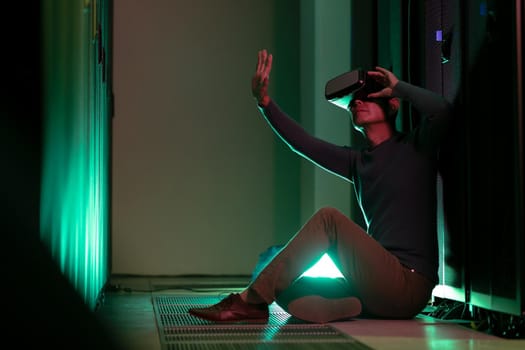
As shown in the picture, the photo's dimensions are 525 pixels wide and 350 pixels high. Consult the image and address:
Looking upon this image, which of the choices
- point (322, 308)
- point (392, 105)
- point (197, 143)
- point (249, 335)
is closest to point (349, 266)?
point (322, 308)

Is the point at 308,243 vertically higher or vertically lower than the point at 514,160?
lower

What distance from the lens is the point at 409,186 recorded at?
2.84m

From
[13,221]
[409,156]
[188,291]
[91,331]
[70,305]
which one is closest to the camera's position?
[91,331]

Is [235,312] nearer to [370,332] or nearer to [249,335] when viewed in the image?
[249,335]

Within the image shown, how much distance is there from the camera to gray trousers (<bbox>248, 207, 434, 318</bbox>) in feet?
8.68

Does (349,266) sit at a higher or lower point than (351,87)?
lower

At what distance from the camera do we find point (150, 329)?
2.47 metres

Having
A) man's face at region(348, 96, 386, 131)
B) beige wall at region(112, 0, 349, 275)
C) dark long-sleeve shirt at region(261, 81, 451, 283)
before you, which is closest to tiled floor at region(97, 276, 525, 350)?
dark long-sleeve shirt at region(261, 81, 451, 283)

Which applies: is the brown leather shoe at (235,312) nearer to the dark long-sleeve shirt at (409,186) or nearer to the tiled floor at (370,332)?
the tiled floor at (370,332)

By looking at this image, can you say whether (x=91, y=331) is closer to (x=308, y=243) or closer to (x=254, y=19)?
(x=308, y=243)

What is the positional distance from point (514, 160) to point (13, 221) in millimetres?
1598

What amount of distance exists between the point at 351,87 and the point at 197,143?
286 cm

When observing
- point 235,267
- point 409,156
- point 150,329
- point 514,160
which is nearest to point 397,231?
point 409,156

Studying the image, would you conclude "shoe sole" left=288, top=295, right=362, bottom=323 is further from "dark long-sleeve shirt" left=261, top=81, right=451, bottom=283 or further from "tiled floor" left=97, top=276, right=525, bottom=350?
"dark long-sleeve shirt" left=261, top=81, right=451, bottom=283
